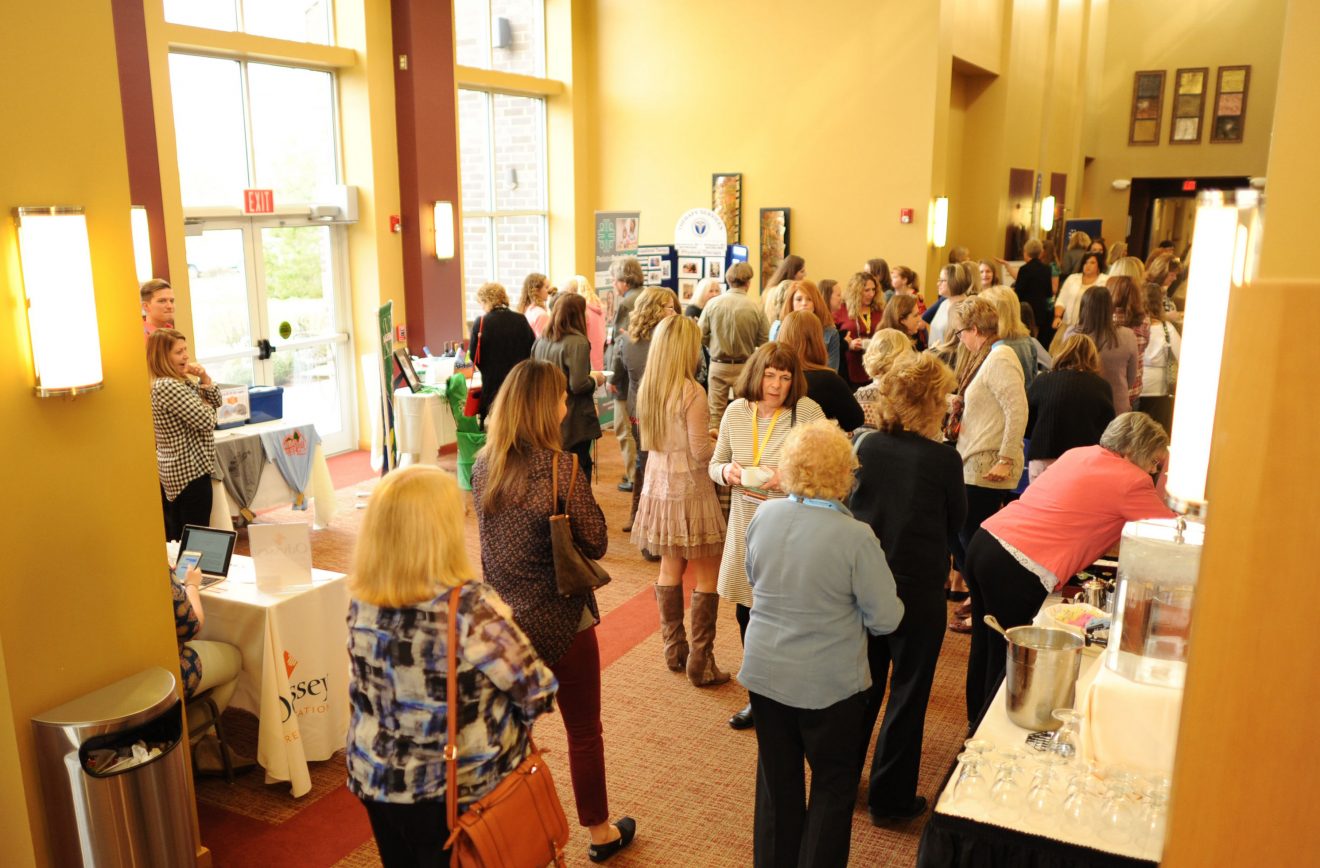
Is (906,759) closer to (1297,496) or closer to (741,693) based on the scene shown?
(741,693)

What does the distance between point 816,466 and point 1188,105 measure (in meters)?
15.5

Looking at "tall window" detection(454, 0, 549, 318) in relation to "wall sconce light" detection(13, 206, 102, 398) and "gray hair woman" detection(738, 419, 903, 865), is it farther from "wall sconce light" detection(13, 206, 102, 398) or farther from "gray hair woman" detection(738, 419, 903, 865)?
"gray hair woman" detection(738, 419, 903, 865)

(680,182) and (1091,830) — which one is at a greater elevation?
(680,182)

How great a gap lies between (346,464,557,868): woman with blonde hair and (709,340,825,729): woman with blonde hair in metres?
1.61

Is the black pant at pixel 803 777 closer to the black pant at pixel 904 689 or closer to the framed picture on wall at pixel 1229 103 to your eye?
the black pant at pixel 904 689

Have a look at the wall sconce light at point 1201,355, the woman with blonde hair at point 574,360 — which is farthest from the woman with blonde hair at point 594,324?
the wall sconce light at point 1201,355

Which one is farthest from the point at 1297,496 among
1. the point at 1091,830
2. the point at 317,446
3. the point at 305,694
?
the point at 317,446

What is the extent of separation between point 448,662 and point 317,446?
4.76m

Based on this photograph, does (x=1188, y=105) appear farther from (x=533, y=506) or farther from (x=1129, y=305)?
(x=533, y=506)

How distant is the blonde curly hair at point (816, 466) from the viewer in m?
2.58

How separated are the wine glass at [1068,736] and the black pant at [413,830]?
1458mm

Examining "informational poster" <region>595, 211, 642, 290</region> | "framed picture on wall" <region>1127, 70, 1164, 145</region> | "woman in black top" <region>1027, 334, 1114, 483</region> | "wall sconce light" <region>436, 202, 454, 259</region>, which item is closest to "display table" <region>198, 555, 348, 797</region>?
"woman in black top" <region>1027, 334, 1114, 483</region>

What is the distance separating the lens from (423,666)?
7.02 feet

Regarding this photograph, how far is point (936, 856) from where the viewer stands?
2262 millimetres
